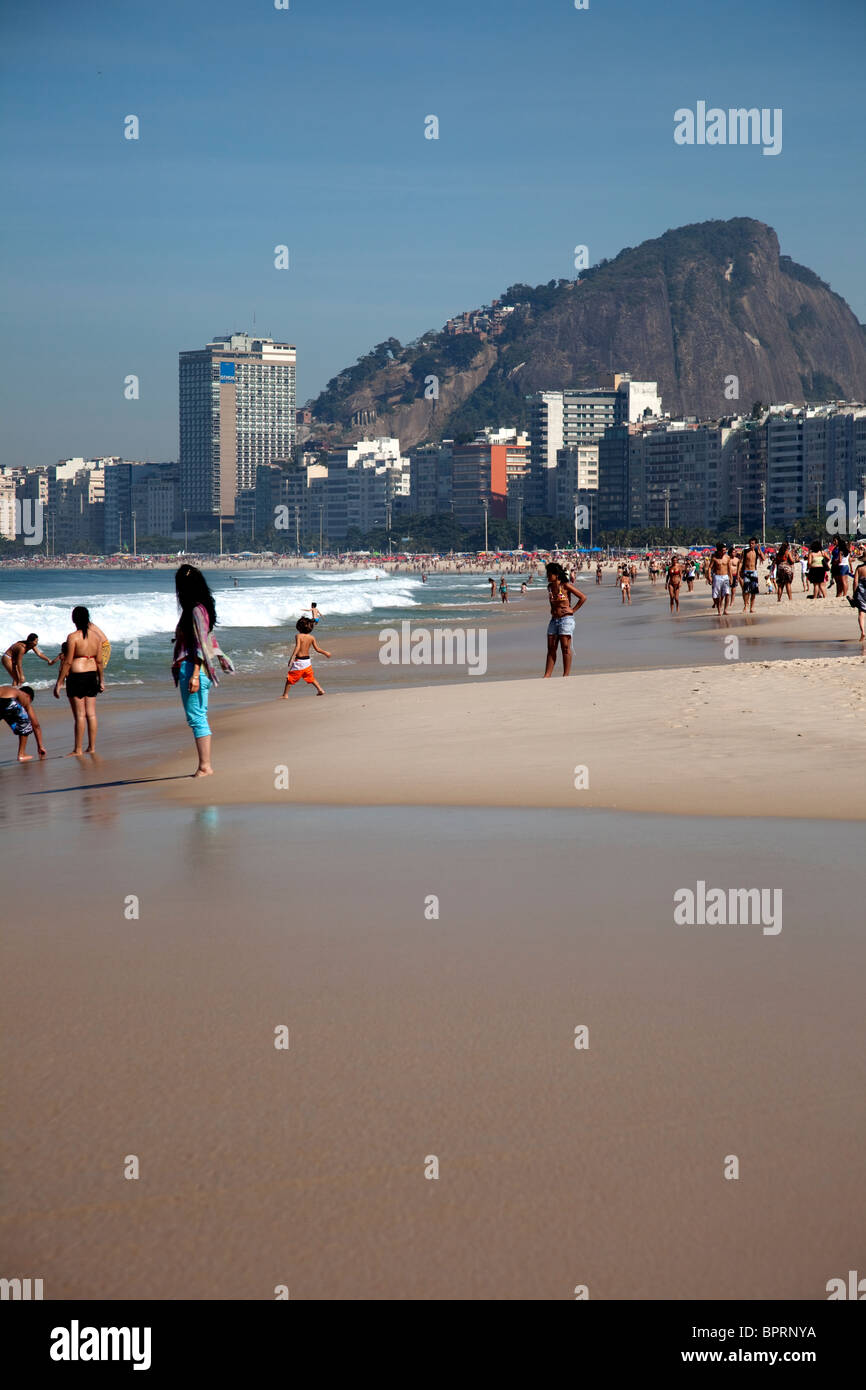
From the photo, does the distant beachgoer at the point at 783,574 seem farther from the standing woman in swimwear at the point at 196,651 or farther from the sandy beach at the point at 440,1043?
the sandy beach at the point at 440,1043

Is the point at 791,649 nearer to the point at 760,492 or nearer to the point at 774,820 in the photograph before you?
the point at 774,820

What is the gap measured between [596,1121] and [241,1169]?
0.91m

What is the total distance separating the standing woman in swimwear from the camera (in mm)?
9352

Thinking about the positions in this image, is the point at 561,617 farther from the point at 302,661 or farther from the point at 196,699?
the point at 196,699

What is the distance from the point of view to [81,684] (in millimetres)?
12297

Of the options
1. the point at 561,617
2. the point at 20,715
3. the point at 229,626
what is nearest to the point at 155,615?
the point at 229,626

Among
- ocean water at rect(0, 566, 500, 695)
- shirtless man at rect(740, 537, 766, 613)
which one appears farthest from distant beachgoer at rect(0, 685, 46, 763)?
shirtless man at rect(740, 537, 766, 613)

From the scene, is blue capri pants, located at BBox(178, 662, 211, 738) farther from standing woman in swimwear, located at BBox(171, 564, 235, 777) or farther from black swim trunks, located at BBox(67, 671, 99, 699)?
black swim trunks, located at BBox(67, 671, 99, 699)

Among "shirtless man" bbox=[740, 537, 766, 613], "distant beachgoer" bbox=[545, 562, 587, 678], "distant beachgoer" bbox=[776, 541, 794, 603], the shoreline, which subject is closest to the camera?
the shoreline

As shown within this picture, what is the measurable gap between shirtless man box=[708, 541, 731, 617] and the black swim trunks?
75.5 feet

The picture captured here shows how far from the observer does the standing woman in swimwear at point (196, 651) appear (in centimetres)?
935

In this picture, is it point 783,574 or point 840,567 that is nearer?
point 840,567
